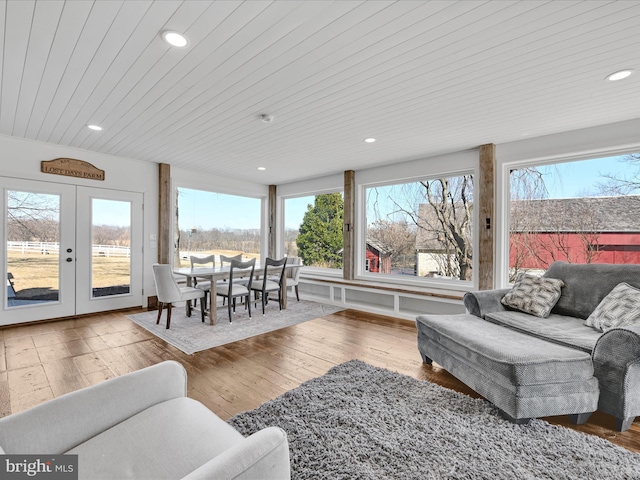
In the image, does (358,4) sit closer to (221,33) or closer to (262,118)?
(221,33)

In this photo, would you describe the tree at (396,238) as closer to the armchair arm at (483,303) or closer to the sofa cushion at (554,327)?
the armchair arm at (483,303)

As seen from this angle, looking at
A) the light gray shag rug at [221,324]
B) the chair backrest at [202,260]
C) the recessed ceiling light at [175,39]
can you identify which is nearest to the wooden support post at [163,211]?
the chair backrest at [202,260]

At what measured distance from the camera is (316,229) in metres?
6.48

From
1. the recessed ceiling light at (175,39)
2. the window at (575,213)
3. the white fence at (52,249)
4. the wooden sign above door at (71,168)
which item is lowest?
the white fence at (52,249)

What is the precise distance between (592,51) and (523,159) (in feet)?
6.34

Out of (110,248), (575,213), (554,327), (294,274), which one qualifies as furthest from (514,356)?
(110,248)

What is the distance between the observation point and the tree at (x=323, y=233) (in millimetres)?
6109

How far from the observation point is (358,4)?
1.63 meters

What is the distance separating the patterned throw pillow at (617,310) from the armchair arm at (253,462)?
2.64 metres

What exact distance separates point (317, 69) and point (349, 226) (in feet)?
11.4

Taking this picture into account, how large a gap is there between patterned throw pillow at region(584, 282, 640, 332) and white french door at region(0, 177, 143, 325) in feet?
A: 19.6

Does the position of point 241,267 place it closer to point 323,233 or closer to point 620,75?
point 323,233

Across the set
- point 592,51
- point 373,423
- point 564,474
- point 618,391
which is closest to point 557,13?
point 592,51

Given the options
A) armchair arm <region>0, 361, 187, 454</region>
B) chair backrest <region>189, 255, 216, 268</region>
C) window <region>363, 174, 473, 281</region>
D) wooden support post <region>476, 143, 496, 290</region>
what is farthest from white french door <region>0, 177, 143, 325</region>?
wooden support post <region>476, 143, 496, 290</region>
